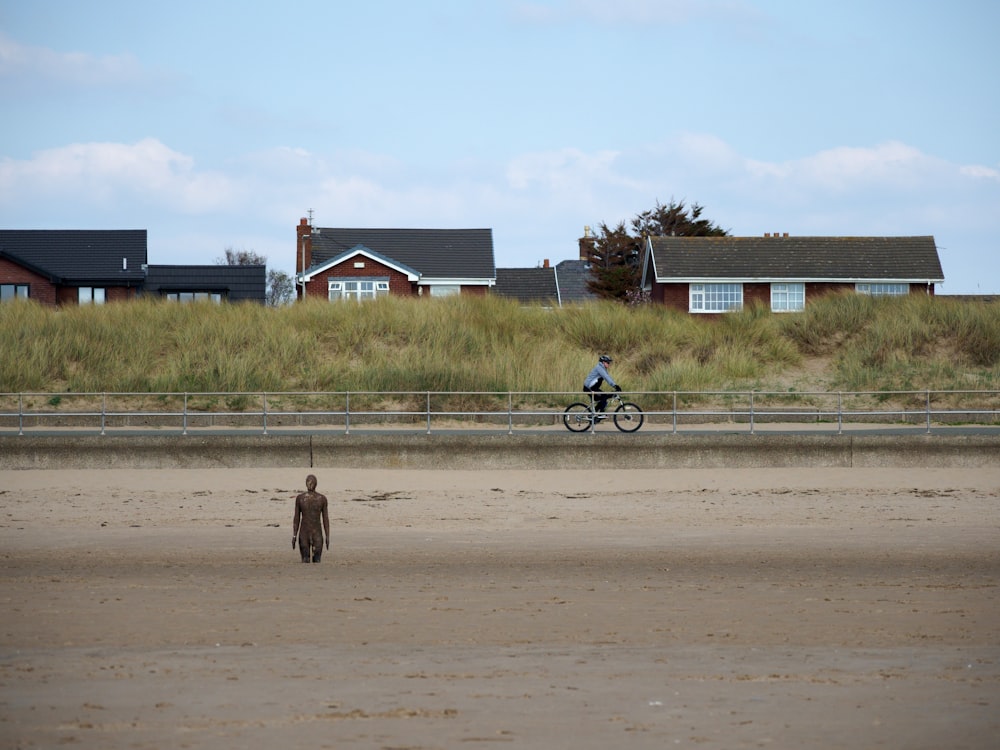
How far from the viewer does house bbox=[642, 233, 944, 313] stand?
4875 cm

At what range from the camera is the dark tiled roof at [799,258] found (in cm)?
4884

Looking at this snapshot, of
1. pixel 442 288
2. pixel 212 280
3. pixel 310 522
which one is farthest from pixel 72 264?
pixel 310 522

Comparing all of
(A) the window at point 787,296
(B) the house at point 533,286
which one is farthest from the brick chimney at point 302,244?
(A) the window at point 787,296

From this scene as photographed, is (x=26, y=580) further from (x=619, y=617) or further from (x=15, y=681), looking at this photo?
(x=619, y=617)

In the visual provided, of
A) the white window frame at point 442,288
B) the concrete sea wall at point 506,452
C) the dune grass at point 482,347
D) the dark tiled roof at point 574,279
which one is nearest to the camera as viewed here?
the concrete sea wall at point 506,452

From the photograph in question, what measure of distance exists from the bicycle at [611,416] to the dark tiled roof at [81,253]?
107ft

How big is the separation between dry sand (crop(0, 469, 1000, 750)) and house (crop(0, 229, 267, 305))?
33780 millimetres

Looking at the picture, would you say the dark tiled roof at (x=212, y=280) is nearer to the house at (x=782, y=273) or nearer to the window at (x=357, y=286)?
the window at (x=357, y=286)

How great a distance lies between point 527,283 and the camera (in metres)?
68.2

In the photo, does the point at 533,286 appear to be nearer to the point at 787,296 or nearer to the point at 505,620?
the point at 787,296

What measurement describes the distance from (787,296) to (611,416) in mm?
25037

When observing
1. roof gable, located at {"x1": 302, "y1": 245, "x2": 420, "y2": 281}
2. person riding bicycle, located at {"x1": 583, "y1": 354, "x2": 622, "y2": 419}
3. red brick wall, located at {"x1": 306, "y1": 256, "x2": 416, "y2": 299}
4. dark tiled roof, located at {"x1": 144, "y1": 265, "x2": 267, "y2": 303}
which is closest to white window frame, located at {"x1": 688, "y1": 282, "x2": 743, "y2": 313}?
roof gable, located at {"x1": 302, "y1": 245, "x2": 420, "y2": 281}

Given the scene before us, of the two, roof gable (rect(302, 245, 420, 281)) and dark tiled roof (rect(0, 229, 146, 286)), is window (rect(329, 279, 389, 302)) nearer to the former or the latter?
roof gable (rect(302, 245, 420, 281))

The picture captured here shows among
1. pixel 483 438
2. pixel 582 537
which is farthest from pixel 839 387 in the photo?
pixel 582 537
